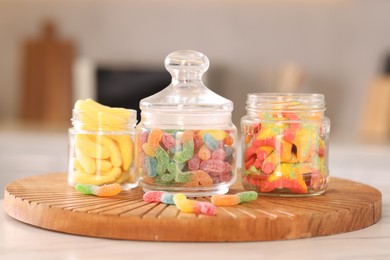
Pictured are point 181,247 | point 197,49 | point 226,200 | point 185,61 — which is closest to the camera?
point 181,247

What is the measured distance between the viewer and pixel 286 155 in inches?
48.0

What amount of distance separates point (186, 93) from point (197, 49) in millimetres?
2303

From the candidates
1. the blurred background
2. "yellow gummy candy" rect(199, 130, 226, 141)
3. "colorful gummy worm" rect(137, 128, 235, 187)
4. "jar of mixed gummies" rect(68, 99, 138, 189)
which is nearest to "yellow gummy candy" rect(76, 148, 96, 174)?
"jar of mixed gummies" rect(68, 99, 138, 189)

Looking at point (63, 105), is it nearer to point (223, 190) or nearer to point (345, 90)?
point (345, 90)

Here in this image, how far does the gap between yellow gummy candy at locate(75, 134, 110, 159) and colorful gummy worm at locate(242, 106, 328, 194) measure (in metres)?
0.24

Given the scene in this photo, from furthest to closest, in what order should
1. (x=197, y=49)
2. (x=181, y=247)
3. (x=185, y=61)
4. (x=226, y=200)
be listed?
(x=197, y=49) → (x=185, y=61) → (x=226, y=200) → (x=181, y=247)

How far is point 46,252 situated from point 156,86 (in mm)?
2396

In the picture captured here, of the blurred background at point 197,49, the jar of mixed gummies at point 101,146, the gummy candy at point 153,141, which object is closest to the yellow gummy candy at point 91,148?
the jar of mixed gummies at point 101,146

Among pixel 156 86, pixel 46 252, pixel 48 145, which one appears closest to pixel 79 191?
pixel 46 252

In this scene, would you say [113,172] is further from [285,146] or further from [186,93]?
[285,146]

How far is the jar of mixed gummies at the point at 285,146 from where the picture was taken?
1.22 m

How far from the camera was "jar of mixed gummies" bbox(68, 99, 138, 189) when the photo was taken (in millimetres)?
1272

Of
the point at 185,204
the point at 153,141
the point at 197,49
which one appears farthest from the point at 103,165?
the point at 197,49

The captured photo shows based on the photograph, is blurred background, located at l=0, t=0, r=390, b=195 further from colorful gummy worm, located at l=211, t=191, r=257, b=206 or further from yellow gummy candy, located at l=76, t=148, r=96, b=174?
colorful gummy worm, located at l=211, t=191, r=257, b=206
